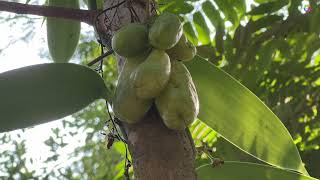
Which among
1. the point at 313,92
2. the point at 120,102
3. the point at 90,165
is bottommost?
the point at 90,165

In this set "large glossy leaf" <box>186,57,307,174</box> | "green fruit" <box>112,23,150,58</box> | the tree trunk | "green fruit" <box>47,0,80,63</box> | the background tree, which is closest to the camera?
the tree trunk

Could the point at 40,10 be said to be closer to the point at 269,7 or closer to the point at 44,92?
the point at 44,92

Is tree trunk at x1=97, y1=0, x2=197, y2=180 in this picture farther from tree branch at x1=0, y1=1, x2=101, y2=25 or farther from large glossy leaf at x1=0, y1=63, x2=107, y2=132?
tree branch at x1=0, y1=1, x2=101, y2=25

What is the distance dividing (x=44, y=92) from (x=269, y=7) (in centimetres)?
116

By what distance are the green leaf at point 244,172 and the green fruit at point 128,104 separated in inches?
11.9

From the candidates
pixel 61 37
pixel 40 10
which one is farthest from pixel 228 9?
pixel 40 10

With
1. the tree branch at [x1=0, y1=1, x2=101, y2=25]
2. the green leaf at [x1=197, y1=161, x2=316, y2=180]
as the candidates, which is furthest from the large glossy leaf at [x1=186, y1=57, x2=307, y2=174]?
the tree branch at [x1=0, y1=1, x2=101, y2=25]

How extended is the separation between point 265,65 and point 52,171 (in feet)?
7.05

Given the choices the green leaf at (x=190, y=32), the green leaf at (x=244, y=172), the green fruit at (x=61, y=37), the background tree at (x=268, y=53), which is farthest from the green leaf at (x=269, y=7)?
the green leaf at (x=244, y=172)

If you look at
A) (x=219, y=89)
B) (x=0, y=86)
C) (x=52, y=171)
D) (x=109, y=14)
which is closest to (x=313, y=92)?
(x=219, y=89)

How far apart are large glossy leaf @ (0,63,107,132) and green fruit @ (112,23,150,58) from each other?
12 centimetres

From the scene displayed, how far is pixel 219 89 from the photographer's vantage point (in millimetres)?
1113

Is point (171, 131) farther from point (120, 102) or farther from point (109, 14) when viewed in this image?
point (109, 14)

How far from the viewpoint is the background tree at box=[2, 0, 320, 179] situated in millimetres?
1834
